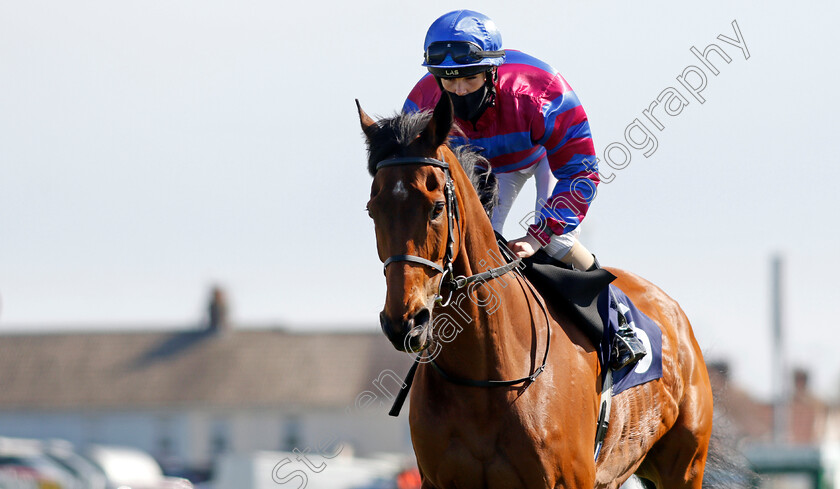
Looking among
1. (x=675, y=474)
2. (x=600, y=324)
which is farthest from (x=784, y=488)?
(x=600, y=324)

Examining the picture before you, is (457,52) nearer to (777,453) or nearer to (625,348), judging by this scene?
(625,348)

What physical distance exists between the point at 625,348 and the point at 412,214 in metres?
1.70

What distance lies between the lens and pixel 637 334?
5.51 m

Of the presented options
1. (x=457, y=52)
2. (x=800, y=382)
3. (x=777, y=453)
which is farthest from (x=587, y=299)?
(x=800, y=382)

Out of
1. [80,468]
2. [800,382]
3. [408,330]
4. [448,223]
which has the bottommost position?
[800,382]

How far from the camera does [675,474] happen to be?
5969 mm

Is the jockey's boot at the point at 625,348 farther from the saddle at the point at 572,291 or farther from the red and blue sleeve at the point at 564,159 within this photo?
the red and blue sleeve at the point at 564,159

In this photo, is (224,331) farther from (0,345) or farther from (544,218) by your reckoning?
(544,218)

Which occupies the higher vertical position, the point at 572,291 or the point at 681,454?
the point at 572,291

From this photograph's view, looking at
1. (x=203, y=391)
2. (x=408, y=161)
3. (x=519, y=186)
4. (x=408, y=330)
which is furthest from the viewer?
(x=203, y=391)

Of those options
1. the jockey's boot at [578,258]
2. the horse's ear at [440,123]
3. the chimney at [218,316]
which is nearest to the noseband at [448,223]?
the horse's ear at [440,123]

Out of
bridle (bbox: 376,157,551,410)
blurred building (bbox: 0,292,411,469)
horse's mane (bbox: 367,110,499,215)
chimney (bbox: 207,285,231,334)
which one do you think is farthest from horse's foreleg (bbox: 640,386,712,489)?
chimney (bbox: 207,285,231,334)

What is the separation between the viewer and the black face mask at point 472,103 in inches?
194

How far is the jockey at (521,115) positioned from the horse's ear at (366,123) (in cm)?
53
